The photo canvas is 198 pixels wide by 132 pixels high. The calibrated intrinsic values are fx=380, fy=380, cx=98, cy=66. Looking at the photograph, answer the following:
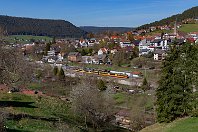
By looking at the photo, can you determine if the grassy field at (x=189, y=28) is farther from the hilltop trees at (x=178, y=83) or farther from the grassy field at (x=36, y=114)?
the hilltop trees at (x=178, y=83)

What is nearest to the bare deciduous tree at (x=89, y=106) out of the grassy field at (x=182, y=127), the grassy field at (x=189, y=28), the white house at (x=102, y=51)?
the grassy field at (x=182, y=127)

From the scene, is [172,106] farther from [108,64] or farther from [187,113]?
[108,64]

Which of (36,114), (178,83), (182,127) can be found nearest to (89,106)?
(36,114)

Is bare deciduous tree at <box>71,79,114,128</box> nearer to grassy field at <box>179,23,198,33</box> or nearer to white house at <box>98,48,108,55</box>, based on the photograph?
white house at <box>98,48,108,55</box>

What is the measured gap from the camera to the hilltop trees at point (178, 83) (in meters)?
26.7

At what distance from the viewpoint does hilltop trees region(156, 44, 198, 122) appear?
26.7 meters

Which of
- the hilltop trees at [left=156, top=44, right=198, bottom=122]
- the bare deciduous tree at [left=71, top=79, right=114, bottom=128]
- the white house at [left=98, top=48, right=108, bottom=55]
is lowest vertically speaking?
the white house at [left=98, top=48, right=108, bottom=55]

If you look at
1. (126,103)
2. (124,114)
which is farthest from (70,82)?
(124,114)

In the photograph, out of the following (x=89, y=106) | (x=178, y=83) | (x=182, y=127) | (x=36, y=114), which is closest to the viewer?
(x=182, y=127)

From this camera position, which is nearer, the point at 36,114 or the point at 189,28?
the point at 36,114

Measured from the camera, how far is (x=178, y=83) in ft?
88.0

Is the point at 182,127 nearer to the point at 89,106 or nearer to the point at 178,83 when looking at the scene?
the point at 178,83

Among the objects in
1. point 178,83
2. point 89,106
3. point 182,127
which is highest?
point 178,83

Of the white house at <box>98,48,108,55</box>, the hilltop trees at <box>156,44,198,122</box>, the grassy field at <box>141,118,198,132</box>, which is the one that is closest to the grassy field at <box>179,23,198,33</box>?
the white house at <box>98,48,108,55</box>
